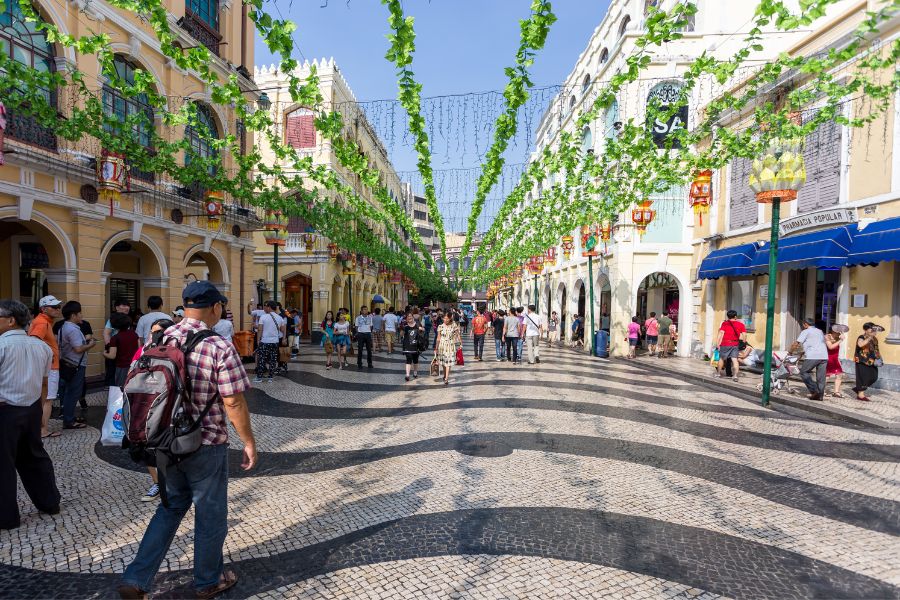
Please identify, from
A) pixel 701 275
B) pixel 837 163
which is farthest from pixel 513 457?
pixel 701 275

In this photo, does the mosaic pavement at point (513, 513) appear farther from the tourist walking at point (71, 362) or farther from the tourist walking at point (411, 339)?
the tourist walking at point (411, 339)

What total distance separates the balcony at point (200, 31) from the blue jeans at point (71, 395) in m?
10.7

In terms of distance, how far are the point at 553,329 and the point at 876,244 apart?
56.0 ft

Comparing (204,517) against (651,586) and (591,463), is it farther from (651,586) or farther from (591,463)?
(591,463)

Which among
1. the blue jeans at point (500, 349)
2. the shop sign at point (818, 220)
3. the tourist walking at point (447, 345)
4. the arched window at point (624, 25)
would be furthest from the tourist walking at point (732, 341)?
the arched window at point (624, 25)

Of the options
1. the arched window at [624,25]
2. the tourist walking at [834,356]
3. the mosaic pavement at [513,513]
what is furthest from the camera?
the arched window at [624,25]

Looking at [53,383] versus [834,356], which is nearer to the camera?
[53,383]

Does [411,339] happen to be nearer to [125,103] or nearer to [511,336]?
[511,336]

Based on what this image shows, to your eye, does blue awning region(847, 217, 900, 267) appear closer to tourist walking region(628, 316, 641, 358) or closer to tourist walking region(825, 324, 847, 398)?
tourist walking region(825, 324, 847, 398)

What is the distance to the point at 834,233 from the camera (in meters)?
11.0

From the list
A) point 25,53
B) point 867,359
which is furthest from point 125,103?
point 867,359

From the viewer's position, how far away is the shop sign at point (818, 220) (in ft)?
36.6

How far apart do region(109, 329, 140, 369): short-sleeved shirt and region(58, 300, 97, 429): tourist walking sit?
2.02 ft

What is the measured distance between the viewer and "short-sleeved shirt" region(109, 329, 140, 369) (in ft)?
20.5
